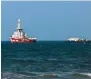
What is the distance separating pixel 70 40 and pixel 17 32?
12838 millimetres

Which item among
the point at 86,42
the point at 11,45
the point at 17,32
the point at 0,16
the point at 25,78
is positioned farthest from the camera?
the point at 86,42

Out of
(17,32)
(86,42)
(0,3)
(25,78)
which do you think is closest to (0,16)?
(0,3)

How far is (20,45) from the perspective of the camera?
2241 cm

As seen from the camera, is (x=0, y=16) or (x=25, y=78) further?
(x=25, y=78)

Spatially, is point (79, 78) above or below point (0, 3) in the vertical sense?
below

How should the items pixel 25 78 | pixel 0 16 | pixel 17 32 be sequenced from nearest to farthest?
1. pixel 0 16
2. pixel 25 78
3. pixel 17 32

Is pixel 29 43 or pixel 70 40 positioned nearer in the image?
pixel 29 43

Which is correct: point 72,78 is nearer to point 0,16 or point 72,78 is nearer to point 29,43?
point 0,16

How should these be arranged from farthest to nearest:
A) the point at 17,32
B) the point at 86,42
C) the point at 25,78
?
the point at 86,42 → the point at 17,32 → the point at 25,78

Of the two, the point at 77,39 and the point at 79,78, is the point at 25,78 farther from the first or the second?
the point at 77,39

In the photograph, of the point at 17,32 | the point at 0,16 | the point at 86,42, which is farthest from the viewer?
the point at 86,42

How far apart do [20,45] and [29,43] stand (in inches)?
43.6

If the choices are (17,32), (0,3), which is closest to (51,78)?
(0,3)

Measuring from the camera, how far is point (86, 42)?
26969 mm
